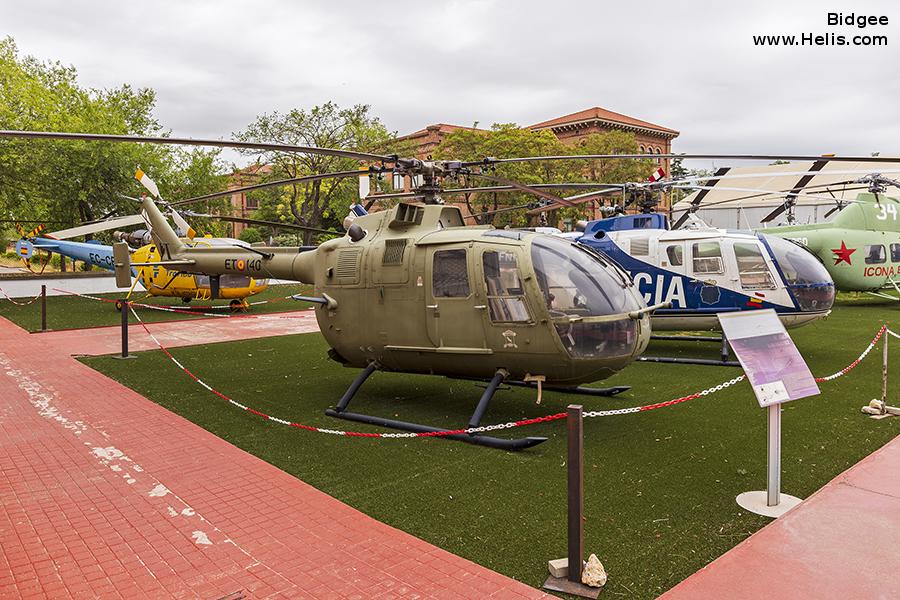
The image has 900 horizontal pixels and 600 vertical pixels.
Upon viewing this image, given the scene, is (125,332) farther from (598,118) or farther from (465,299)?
(598,118)

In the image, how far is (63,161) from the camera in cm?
2544

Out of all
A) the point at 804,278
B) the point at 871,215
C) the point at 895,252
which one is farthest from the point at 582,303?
the point at 895,252

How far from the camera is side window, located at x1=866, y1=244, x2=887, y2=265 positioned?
17297 millimetres

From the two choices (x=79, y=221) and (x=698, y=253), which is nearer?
(x=698, y=253)

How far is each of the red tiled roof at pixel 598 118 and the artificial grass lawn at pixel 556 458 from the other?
53.7m

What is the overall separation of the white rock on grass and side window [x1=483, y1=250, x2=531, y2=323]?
296 centimetres

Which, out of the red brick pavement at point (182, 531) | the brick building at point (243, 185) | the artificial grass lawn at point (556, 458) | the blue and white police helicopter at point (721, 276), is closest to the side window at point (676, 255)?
the blue and white police helicopter at point (721, 276)

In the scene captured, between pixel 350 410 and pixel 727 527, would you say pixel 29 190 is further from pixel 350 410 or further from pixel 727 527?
pixel 727 527

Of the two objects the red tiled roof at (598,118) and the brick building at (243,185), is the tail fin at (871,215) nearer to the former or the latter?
the brick building at (243,185)

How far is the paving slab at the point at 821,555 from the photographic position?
357 cm

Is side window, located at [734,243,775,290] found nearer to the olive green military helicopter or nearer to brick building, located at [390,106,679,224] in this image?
the olive green military helicopter

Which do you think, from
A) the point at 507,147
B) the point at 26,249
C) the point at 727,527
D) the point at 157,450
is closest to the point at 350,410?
the point at 157,450

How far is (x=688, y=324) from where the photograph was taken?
1080 centimetres

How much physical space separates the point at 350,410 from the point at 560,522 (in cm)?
391
